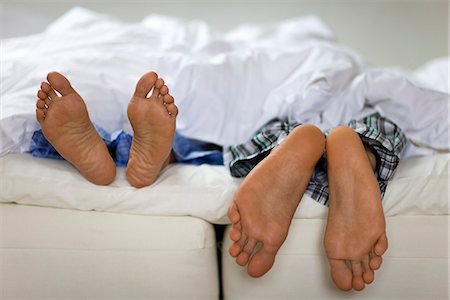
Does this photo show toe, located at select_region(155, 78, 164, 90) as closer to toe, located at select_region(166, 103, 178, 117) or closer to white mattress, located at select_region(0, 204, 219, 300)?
toe, located at select_region(166, 103, 178, 117)

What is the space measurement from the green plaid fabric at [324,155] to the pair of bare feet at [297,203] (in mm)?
64

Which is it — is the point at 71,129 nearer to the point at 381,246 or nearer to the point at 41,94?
the point at 41,94

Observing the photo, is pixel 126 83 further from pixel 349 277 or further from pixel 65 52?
pixel 349 277

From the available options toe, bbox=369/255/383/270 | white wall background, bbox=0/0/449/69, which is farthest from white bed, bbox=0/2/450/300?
white wall background, bbox=0/0/449/69

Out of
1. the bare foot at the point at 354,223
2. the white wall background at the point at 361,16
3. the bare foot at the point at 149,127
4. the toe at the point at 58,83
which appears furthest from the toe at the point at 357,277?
the white wall background at the point at 361,16

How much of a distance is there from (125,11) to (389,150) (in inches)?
63.9

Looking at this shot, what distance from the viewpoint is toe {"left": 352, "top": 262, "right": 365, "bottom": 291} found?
0.94 meters

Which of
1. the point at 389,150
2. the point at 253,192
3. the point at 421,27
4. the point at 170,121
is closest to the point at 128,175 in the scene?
the point at 170,121

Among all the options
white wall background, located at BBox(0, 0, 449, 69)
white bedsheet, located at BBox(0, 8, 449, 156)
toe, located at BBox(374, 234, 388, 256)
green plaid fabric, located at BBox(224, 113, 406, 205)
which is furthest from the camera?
white wall background, located at BBox(0, 0, 449, 69)

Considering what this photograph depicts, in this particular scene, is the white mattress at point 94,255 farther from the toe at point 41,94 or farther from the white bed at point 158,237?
the toe at point 41,94

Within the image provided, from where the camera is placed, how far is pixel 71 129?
971mm

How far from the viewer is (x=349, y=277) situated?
94 centimetres

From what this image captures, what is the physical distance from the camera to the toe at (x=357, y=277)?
0.94m

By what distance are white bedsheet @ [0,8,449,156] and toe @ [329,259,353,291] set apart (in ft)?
A: 1.27
